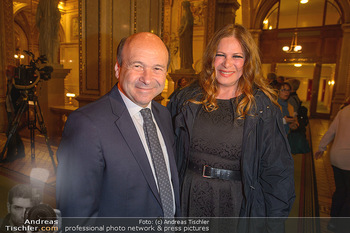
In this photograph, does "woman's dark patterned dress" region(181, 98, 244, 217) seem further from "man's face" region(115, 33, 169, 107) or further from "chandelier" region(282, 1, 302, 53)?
"chandelier" region(282, 1, 302, 53)

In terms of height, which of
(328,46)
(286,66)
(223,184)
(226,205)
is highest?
(328,46)

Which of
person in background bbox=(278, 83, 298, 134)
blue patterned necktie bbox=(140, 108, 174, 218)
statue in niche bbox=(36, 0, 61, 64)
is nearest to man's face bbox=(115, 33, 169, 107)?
blue patterned necktie bbox=(140, 108, 174, 218)

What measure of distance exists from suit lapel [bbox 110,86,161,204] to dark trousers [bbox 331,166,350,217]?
2.57 m

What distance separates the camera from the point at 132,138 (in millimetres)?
1162

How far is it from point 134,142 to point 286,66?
655 inches

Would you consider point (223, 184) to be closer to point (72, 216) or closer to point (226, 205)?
point (226, 205)

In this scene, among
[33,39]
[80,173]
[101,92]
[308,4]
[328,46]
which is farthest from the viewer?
[33,39]

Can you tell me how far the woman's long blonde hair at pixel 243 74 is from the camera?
5.32ft

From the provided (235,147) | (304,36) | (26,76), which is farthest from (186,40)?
(304,36)

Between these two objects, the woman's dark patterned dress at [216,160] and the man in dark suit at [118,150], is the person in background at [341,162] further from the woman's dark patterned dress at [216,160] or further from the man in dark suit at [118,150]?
the man in dark suit at [118,150]

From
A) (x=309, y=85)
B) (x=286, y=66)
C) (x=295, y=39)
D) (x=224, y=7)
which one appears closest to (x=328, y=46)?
(x=295, y=39)

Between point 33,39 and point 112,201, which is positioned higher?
point 33,39

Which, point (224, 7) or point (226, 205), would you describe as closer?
point (226, 205)

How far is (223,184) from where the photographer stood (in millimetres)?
1622
